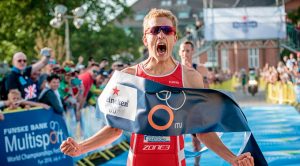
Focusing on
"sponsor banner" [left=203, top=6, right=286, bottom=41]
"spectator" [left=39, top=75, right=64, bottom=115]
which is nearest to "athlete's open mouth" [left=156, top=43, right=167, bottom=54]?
"spectator" [left=39, top=75, right=64, bottom=115]

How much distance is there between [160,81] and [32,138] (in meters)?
5.21

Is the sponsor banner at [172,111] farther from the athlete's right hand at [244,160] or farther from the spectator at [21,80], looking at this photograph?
the spectator at [21,80]

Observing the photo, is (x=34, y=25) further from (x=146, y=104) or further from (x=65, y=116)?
(x=146, y=104)

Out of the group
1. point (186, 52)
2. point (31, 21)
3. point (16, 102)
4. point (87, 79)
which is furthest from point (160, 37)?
point (31, 21)

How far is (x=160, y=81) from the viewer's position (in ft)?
15.0

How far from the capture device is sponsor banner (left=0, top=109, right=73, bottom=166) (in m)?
8.78

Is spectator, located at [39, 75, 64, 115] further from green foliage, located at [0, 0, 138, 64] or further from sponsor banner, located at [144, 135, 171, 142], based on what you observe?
green foliage, located at [0, 0, 138, 64]

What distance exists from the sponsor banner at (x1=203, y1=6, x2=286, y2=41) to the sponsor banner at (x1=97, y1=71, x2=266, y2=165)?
31.7 m

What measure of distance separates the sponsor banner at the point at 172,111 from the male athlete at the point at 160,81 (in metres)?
0.08

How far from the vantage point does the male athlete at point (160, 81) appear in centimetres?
449

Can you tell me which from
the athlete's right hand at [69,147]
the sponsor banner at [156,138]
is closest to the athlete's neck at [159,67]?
the sponsor banner at [156,138]

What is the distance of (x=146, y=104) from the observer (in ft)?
14.8

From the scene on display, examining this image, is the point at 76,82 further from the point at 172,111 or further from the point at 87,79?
the point at 172,111

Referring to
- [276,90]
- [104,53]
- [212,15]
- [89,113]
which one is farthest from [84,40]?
[89,113]
